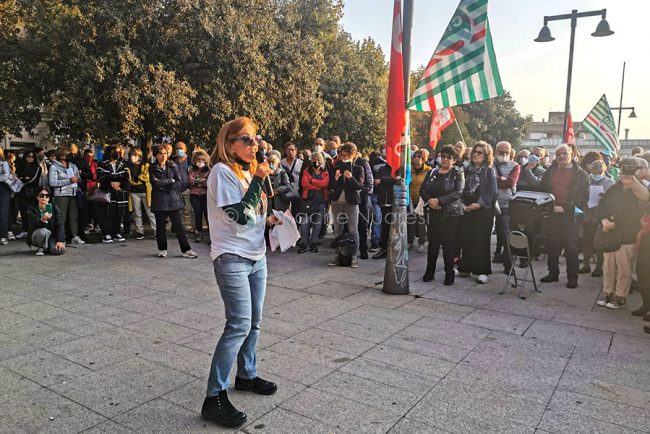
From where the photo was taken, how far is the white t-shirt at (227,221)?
3.20 m

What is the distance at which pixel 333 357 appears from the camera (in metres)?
4.50

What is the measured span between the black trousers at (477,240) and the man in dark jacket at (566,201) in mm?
880

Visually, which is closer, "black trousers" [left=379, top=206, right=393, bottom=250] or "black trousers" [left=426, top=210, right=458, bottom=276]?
"black trousers" [left=426, top=210, right=458, bottom=276]

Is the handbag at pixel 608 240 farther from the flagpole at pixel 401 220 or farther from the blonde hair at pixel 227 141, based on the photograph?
the blonde hair at pixel 227 141

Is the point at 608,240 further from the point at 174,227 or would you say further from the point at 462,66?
the point at 174,227

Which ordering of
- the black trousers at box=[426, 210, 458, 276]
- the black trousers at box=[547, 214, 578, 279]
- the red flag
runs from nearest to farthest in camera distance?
the red flag → the black trousers at box=[426, 210, 458, 276] → the black trousers at box=[547, 214, 578, 279]

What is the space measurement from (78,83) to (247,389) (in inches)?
416

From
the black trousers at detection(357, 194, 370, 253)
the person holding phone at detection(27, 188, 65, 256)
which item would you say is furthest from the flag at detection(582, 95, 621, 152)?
the person holding phone at detection(27, 188, 65, 256)

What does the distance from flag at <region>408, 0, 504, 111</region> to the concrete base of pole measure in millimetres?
1330

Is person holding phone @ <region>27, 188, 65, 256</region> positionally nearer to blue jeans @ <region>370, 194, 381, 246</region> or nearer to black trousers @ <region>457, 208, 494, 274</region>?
blue jeans @ <region>370, 194, 381, 246</region>

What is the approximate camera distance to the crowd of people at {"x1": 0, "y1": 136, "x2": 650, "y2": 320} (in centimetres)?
646

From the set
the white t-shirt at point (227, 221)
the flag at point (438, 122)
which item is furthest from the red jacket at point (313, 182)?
the white t-shirt at point (227, 221)

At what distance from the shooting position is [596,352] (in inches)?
187

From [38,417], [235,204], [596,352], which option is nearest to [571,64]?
[596,352]
